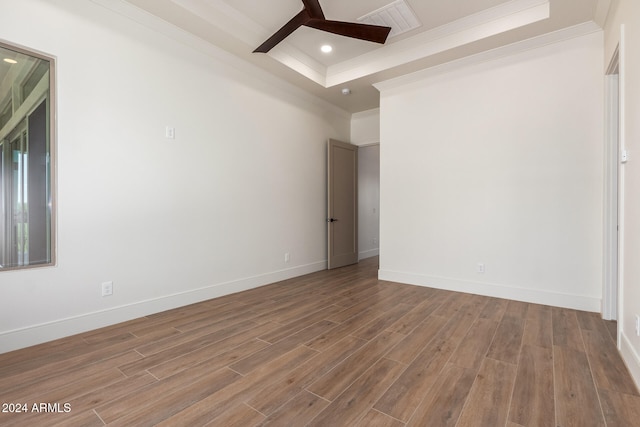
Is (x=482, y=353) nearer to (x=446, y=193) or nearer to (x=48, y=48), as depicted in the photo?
(x=446, y=193)

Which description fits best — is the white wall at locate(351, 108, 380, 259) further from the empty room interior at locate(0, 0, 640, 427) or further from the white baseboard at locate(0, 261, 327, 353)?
the white baseboard at locate(0, 261, 327, 353)

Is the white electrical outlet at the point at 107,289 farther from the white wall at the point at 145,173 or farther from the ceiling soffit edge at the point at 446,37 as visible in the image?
the ceiling soffit edge at the point at 446,37

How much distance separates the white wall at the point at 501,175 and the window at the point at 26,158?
3.85m

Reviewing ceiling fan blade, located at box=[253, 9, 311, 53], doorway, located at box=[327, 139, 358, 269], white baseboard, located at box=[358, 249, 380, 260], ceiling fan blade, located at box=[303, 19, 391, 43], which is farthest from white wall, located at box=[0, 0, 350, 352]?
white baseboard, located at box=[358, 249, 380, 260]

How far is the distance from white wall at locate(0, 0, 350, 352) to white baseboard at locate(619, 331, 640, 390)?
364 centimetres

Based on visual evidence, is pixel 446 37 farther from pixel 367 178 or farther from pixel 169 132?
pixel 367 178

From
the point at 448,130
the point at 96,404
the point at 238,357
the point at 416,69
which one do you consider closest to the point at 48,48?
the point at 96,404

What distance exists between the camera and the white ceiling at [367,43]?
2973 millimetres

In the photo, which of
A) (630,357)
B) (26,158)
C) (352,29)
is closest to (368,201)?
(352,29)

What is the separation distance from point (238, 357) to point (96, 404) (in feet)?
2.73

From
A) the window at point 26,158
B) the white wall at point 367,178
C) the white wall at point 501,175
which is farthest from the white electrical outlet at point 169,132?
the white wall at point 367,178

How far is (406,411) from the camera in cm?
158

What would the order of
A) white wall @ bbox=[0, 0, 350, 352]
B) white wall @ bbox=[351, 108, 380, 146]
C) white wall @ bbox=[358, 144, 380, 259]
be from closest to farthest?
white wall @ bbox=[0, 0, 350, 352] → white wall @ bbox=[351, 108, 380, 146] → white wall @ bbox=[358, 144, 380, 259]

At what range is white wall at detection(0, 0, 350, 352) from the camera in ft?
8.05
